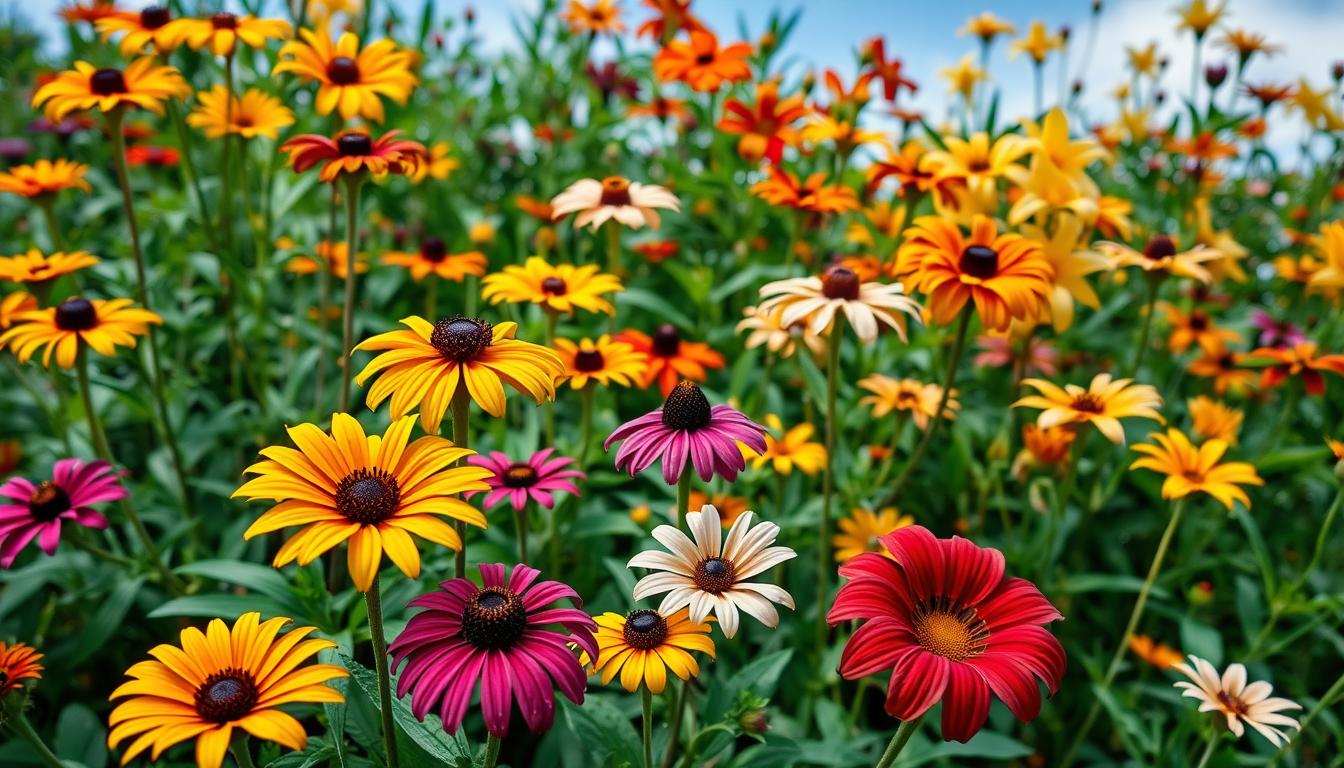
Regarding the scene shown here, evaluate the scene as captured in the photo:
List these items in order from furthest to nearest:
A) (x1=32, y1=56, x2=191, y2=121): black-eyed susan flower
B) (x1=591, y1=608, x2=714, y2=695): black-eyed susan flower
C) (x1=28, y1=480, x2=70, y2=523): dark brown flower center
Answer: (x1=32, y1=56, x2=191, y2=121): black-eyed susan flower
(x1=28, y1=480, x2=70, y2=523): dark brown flower center
(x1=591, y1=608, x2=714, y2=695): black-eyed susan flower

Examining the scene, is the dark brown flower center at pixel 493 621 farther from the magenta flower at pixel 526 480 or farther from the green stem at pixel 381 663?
the magenta flower at pixel 526 480

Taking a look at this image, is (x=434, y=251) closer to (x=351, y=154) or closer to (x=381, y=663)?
(x=351, y=154)

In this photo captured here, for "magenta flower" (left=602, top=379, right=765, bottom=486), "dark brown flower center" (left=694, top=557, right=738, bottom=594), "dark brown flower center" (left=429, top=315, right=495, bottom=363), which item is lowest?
"dark brown flower center" (left=694, top=557, right=738, bottom=594)

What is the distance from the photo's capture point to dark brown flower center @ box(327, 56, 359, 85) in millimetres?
2273

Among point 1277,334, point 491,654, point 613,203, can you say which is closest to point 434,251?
point 613,203

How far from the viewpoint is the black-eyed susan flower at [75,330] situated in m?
1.83

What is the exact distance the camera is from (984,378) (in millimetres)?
3141

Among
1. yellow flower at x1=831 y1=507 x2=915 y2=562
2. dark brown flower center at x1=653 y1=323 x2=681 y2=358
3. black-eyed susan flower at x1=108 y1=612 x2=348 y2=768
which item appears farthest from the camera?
yellow flower at x1=831 y1=507 x2=915 y2=562

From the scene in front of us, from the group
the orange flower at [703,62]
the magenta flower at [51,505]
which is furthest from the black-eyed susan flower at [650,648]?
the orange flower at [703,62]

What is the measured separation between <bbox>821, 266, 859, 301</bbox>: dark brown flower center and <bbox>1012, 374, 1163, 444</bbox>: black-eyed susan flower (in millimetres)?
490

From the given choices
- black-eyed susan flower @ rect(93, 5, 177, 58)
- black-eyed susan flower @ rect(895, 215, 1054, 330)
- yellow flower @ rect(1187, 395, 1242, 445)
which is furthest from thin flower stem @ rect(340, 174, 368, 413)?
yellow flower @ rect(1187, 395, 1242, 445)

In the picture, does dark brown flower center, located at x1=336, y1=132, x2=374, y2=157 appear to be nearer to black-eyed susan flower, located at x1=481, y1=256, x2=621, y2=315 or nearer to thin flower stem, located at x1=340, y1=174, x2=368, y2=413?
thin flower stem, located at x1=340, y1=174, x2=368, y2=413

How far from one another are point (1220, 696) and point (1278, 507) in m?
A: 2.06

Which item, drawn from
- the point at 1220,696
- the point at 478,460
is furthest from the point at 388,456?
the point at 1220,696
